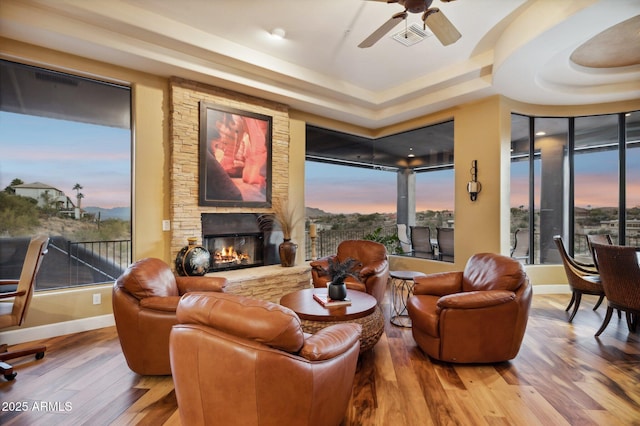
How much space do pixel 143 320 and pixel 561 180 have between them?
6785 millimetres

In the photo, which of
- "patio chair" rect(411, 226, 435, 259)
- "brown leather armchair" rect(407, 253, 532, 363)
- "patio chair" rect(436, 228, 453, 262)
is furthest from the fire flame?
"patio chair" rect(436, 228, 453, 262)

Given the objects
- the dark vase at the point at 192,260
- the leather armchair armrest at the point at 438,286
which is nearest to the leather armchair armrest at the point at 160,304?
the dark vase at the point at 192,260

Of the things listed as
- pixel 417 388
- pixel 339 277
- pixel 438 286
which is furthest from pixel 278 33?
Result: pixel 417 388

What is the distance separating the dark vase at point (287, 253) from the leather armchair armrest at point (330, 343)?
312cm

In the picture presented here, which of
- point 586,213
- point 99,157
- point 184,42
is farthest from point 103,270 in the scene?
point 586,213

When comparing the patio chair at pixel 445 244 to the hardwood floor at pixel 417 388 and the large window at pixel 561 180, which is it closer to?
the large window at pixel 561 180

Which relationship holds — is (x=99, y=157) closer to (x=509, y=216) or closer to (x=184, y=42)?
(x=184, y=42)

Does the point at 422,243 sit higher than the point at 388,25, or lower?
lower

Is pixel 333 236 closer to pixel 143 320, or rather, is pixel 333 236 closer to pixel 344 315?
pixel 344 315

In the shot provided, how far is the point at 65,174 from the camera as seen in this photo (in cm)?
387

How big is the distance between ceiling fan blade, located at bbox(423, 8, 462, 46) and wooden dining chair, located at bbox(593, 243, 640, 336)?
268 cm

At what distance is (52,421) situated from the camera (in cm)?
205

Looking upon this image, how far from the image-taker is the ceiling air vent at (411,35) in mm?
3578

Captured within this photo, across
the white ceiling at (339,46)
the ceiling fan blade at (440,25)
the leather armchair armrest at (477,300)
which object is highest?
the white ceiling at (339,46)
